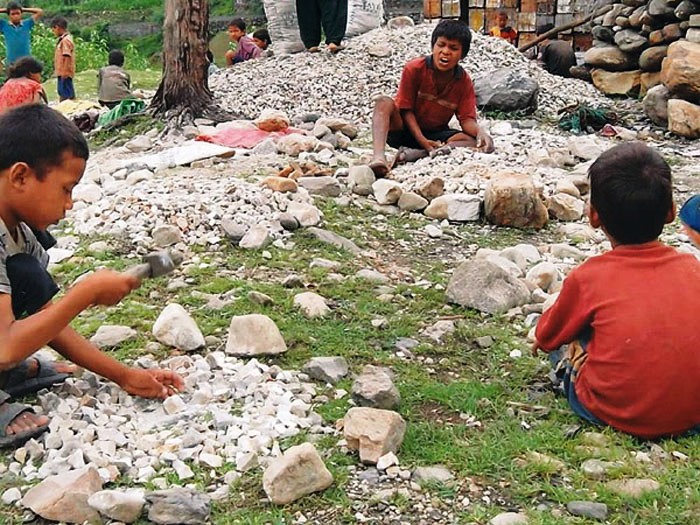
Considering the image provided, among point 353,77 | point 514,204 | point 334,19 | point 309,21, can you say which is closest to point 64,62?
Result: point 309,21

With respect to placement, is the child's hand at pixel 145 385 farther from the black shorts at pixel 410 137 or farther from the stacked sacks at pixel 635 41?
the stacked sacks at pixel 635 41

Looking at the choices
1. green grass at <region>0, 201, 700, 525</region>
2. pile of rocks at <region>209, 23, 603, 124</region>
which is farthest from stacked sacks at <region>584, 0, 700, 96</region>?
green grass at <region>0, 201, 700, 525</region>

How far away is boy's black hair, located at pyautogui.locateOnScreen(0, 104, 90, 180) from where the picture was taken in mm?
2295


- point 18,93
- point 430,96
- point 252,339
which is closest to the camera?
point 252,339

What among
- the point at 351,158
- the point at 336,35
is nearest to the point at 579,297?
the point at 351,158

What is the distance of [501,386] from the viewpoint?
110 inches

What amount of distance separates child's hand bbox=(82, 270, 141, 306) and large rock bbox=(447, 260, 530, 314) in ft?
5.19

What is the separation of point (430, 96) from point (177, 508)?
4.30 meters

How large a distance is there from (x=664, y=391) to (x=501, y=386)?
57cm

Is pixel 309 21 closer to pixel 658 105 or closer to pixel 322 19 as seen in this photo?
pixel 322 19

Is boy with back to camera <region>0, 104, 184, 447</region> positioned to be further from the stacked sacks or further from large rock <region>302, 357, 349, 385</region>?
the stacked sacks

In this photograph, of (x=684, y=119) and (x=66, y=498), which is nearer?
(x=66, y=498)

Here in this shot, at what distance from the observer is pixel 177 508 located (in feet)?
6.57

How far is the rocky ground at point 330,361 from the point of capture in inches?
82.9
